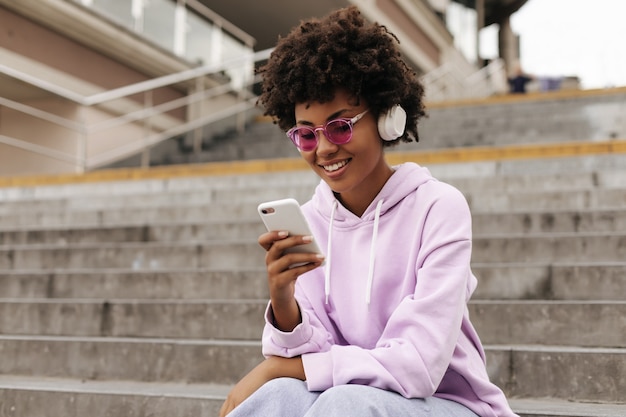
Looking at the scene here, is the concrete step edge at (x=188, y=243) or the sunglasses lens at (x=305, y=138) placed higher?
the sunglasses lens at (x=305, y=138)

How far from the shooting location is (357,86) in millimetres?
1688

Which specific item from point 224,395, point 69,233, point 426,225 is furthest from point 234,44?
point 426,225

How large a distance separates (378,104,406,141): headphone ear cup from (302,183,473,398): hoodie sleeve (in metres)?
0.22

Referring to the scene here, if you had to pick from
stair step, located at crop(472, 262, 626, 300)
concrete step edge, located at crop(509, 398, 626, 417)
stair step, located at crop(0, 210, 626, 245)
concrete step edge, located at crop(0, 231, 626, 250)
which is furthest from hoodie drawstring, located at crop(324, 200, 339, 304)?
stair step, located at crop(0, 210, 626, 245)

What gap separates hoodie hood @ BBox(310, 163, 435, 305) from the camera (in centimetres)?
178

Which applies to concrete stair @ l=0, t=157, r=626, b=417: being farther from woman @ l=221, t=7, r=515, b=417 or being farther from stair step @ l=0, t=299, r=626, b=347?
woman @ l=221, t=7, r=515, b=417

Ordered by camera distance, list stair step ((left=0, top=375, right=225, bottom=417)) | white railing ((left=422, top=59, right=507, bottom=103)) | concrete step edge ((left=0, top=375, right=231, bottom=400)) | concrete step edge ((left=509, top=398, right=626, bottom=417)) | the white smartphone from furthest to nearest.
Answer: white railing ((left=422, top=59, right=507, bottom=103)) → concrete step edge ((left=0, top=375, right=231, bottom=400)) → stair step ((left=0, top=375, right=225, bottom=417)) → concrete step edge ((left=509, top=398, right=626, bottom=417)) → the white smartphone

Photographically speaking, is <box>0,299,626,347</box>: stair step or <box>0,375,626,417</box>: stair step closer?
<box>0,375,626,417</box>: stair step

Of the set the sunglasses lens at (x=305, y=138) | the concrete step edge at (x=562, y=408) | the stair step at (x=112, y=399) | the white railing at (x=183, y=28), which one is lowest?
the stair step at (x=112, y=399)

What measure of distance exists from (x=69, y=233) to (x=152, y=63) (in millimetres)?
6576

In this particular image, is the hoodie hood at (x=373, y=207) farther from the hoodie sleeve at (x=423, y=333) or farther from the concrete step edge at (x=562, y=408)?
the concrete step edge at (x=562, y=408)

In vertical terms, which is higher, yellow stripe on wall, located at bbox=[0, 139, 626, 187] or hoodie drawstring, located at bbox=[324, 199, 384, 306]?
yellow stripe on wall, located at bbox=[0, 139, 626, 187]

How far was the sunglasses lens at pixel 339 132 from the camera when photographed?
5.56 feet

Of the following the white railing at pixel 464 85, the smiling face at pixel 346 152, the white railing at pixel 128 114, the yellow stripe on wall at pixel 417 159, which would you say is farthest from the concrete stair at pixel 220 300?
the white railing at pixel 464 85
